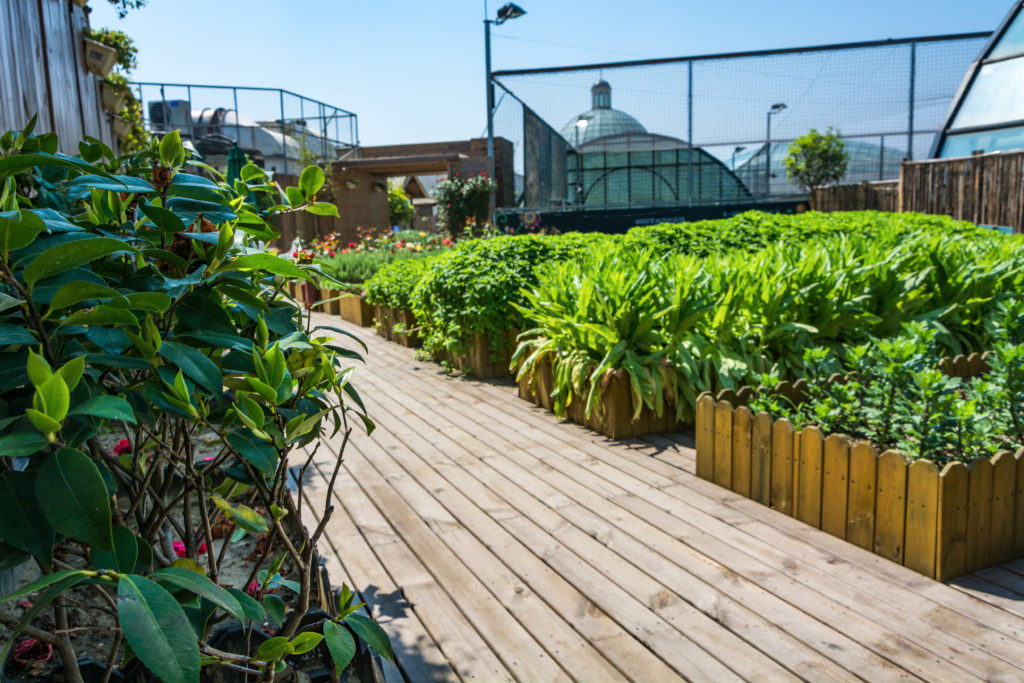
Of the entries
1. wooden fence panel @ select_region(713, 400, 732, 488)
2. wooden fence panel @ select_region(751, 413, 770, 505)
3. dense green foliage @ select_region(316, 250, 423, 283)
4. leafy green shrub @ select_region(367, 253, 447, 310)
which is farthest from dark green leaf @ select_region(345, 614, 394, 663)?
dense green foliage @ select_region(316, 250, 423, 283)

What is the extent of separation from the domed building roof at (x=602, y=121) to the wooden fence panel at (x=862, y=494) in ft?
36.7

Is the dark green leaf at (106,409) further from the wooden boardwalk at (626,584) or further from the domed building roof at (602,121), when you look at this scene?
the domed building roof at (602,121)

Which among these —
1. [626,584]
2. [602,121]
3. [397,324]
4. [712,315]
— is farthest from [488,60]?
[626,584]

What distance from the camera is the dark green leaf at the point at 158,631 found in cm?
67

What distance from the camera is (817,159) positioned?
509 inches

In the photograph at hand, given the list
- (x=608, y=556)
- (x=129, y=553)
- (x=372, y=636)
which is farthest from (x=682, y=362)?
(x=129, y=553)

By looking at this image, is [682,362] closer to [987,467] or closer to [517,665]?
[987,467]

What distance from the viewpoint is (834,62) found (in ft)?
41.6

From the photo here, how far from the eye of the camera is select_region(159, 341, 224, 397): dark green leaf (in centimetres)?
99

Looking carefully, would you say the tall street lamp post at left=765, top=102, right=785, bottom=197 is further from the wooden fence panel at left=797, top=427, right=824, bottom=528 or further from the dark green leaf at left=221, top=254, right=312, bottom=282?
the dark green leaf at left=221, top=254, right=312, bottom=282

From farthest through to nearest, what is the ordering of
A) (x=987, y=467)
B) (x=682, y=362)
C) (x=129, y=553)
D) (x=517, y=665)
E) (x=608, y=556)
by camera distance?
(x=682, y=362)
(x=608, y=556)
(x=987, y=467)
(x=517, y=665)
(x=129, y=553)

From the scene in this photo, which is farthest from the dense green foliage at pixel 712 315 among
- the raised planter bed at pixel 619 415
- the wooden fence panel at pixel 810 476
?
the wooden fence panel at pixel 810 476

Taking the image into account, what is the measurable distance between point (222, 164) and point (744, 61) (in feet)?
44.7

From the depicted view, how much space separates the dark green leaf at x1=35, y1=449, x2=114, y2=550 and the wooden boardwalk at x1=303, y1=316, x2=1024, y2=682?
153 cm
